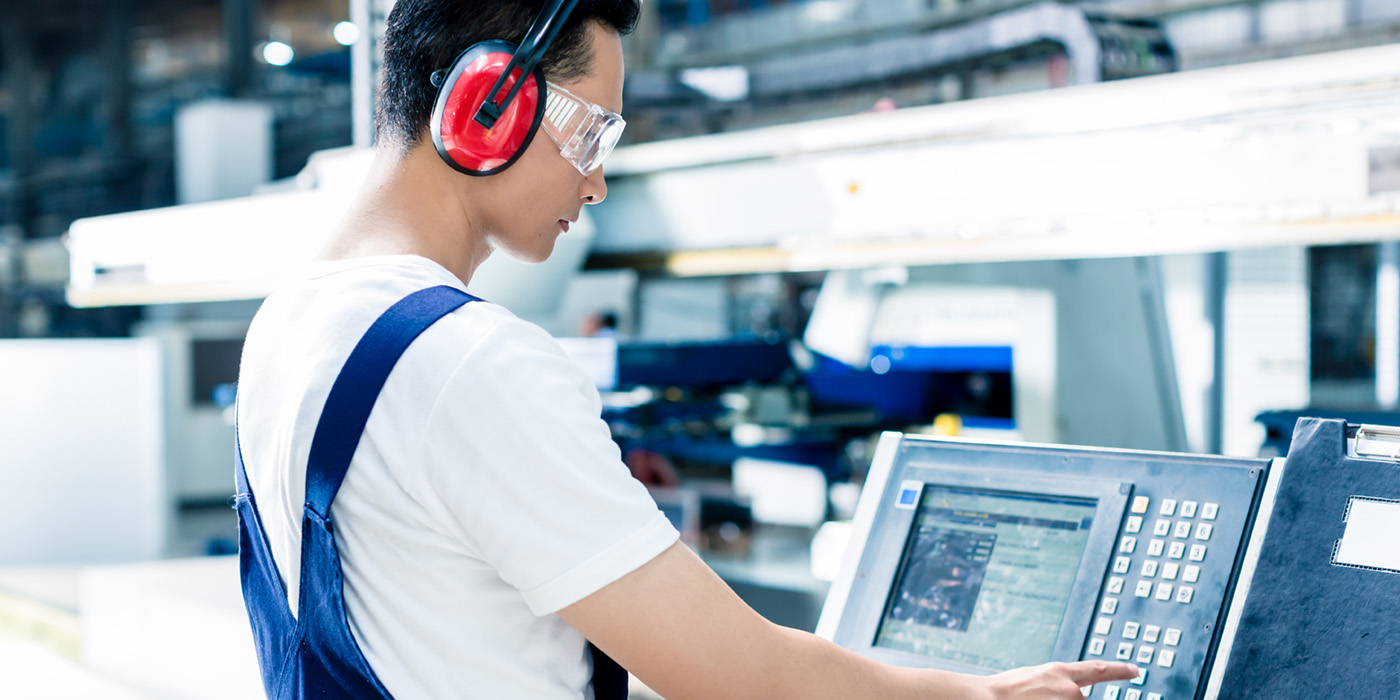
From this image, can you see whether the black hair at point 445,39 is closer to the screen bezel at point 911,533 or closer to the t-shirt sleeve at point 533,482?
the t-shirt sleeve at point 533,482

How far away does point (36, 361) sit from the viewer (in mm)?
3145

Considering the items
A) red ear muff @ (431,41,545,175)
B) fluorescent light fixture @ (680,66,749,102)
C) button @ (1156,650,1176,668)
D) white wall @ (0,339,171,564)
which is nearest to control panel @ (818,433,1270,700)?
button @ (1156,650,1176,668)

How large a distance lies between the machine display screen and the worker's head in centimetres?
44

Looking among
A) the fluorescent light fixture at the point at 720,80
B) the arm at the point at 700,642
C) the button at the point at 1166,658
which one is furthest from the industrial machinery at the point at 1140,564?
the fluorescent light fixture at the point at 720,80

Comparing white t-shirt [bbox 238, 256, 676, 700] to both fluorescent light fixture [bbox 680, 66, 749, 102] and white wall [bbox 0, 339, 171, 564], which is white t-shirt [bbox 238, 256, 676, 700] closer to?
fluorescent light fixture [bbox 680, 66, 749, 102]

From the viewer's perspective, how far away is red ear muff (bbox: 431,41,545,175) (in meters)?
0.85

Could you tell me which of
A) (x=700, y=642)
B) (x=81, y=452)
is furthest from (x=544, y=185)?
(x=81, y=452)

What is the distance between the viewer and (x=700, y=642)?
0.75 metres

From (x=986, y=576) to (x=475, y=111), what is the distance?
58cm

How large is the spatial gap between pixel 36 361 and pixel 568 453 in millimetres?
2892

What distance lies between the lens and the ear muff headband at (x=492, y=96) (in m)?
0.85

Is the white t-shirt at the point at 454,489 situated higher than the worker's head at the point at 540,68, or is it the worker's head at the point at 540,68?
the worker's head at the point at 540,68

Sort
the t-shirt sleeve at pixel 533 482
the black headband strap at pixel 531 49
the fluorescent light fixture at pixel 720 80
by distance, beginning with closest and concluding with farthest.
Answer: the t-shirt sleeve at pixel 533 482
the black headband strap at pixel 531 49
the fluorescent light fixture at pixel 720 80

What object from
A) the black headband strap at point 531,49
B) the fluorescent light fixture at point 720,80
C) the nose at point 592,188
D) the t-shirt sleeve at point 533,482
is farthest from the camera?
the fluorescent light fixture at point 720,80
